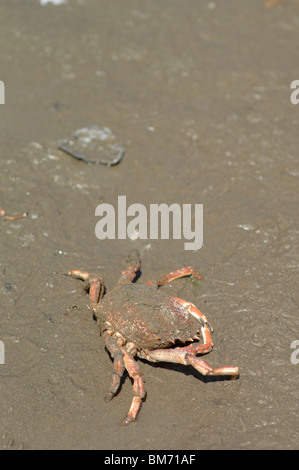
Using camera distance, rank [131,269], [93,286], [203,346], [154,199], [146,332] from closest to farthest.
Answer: [146,332] < [203,346] < [93,286] < [131,269] < [154,199]

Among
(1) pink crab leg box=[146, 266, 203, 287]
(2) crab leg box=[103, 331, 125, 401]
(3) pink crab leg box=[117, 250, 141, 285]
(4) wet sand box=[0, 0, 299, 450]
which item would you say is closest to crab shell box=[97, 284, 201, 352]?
(2) crab leg box=[103, 331, 125, 401]

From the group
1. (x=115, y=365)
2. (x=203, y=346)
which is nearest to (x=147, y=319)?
(x=115, y=365)

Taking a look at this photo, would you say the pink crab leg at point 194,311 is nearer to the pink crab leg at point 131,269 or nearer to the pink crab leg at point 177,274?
the pink crab leg at point 177,274

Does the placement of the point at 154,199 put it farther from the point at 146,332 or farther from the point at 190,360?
the point at 190,360

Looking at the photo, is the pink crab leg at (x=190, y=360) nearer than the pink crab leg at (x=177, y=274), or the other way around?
the pink crab leg at (x=190, y=360)

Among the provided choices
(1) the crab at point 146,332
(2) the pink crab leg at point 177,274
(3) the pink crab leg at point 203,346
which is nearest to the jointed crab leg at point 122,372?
(1) the crab at point 146,332

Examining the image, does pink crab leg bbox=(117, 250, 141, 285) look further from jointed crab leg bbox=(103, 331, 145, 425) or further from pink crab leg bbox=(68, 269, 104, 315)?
jointed crab leg bbox=(103, 331, 145, 425)
